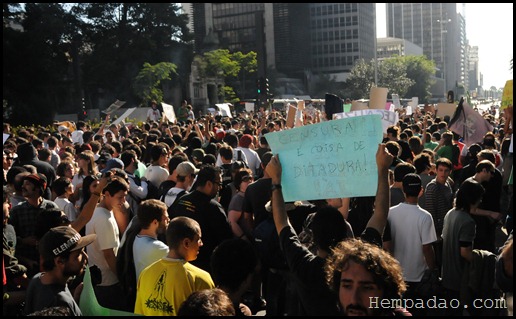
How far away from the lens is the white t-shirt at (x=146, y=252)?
450 cm

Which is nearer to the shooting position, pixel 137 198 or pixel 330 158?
pixel 330 158

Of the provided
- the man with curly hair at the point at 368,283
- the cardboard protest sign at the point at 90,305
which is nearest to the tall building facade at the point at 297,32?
the cardboard protest sign at the point at 90,305

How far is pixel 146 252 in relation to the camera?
4531 mm

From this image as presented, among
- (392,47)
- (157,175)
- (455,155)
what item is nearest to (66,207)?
(157,175)

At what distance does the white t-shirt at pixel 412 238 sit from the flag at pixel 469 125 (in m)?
6.60

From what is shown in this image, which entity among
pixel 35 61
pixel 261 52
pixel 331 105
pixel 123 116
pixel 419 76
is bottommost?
pixel 123 116

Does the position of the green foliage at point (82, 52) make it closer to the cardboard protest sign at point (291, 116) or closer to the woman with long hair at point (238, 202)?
the cardboard protest sign at point (291, 116)

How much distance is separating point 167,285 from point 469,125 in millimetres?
9211

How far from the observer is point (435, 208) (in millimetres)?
6926

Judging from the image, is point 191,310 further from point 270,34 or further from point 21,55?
point 270,34

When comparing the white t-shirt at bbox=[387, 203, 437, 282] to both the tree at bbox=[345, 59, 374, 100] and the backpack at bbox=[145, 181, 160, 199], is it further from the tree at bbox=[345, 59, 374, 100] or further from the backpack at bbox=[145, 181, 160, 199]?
the tree at bbox=[345, 59, 374, 100]

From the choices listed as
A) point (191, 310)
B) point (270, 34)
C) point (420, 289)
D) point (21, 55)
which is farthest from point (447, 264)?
point (270, 34)

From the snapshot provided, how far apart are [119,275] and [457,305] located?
2.98m

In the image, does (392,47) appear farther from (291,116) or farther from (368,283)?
(368,283)
